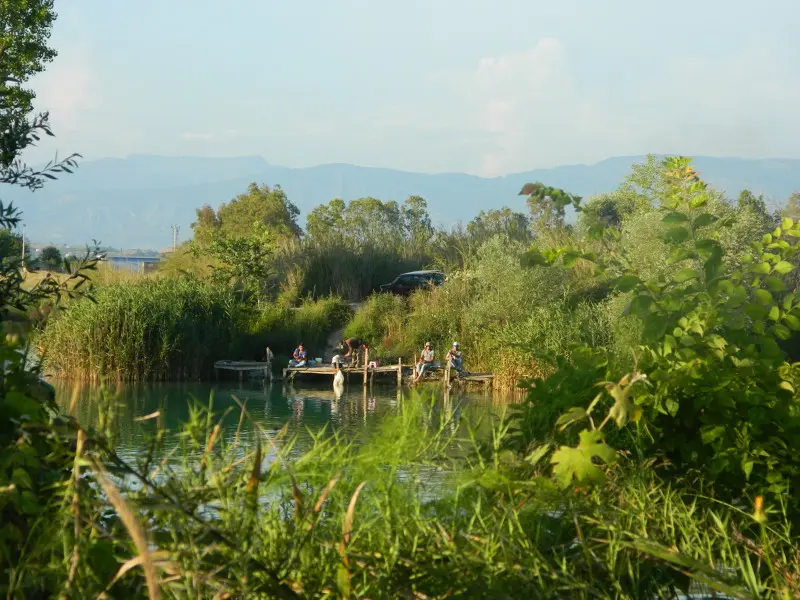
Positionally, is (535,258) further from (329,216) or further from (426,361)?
(329,216)

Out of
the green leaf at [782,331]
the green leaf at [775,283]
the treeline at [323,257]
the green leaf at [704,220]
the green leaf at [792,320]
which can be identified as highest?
the green leaf at [704,220]

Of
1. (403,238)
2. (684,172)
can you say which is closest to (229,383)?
(403,238)

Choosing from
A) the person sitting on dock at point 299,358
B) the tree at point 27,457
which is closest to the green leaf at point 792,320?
the tree at point 27,457

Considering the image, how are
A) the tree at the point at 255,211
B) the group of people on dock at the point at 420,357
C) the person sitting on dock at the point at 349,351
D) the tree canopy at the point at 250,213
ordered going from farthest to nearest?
the tree at the point at 255,211 < the tree canopy at the point at 250,213 < the person sitting on dock at the point at 349,351 < the group of people on dock at the point at 420,357

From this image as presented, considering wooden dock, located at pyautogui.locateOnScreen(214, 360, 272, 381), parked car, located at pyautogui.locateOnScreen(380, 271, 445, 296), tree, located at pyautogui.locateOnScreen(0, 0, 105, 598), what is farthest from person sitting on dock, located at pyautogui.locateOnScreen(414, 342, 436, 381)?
tree, located at pyautogui.locateOnScreen(0, 0, 105, 598)

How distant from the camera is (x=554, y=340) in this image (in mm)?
26828

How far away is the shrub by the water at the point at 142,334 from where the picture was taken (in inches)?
1120

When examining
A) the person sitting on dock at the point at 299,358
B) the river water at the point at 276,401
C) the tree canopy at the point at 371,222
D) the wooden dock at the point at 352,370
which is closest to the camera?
the river water at the point at 276,401

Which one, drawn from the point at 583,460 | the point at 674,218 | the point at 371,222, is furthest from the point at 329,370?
the point at 371,222

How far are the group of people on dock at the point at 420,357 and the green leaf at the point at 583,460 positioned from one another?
23445 millimetres

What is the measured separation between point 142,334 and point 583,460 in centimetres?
2668

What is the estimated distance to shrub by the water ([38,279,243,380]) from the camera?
2844 cm

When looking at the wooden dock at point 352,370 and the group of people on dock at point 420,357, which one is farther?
the wooden dock at point 352,370

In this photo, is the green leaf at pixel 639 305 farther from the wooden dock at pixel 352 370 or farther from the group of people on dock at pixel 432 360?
the wooden dock at pixel 352 370
